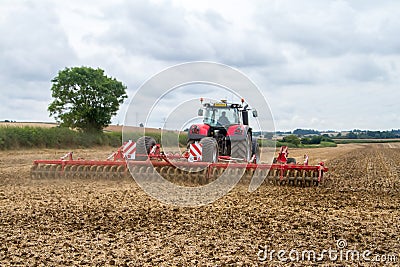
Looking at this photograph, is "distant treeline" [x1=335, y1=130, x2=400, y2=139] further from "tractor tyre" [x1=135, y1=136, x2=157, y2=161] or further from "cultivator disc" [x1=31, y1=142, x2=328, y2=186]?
"cultivator disc" [x1=31, y1=142, x2=328, y2=186]

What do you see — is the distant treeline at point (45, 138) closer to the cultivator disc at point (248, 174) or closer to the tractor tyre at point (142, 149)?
the tractor tyre at point (142, 149)

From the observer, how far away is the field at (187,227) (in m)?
4.64

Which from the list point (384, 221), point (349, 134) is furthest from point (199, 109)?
point (349, 134)

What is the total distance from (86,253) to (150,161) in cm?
636

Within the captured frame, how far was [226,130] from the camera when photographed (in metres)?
12.2

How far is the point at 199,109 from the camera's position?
11984 mm

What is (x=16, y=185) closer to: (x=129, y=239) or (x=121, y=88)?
(x=129, y=239)

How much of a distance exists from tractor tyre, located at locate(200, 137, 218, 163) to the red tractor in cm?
17

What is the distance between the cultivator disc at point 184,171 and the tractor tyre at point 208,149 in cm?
33

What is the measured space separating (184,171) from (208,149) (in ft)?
2.72

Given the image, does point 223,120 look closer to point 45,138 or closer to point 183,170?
point 183,170

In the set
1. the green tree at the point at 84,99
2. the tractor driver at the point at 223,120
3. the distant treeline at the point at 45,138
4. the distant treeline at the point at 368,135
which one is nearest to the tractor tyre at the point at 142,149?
the tractor driver at the point at 223,120

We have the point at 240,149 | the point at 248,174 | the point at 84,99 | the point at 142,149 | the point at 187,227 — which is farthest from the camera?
the point at 84,99

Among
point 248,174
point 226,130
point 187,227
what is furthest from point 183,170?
point 187,227
